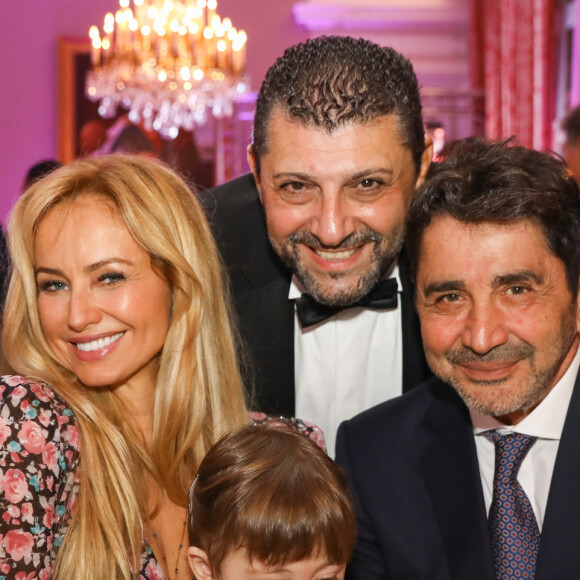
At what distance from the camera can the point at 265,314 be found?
2.94m

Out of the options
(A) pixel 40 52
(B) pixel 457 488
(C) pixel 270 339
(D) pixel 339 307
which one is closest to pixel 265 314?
(C) pixel 270 339

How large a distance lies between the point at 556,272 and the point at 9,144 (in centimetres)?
730

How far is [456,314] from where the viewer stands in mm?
2229

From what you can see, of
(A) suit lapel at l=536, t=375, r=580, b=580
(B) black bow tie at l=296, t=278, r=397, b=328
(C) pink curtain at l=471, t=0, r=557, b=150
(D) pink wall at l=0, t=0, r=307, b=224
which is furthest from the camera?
(D) pink wall at l=0, t=0, r=307, b=224

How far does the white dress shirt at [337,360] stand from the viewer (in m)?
3.01

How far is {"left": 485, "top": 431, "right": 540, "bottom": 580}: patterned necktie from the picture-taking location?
2150 mm

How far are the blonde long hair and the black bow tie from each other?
0.38 metres

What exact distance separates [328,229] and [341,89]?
40 cm

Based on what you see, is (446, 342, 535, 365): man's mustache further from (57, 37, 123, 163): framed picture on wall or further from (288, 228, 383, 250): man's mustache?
(57, 37, 123, 163): framed picture on wall

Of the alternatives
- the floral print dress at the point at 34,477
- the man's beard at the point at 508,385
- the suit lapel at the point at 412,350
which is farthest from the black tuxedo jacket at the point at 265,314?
the floral print dress at the point at 34,477

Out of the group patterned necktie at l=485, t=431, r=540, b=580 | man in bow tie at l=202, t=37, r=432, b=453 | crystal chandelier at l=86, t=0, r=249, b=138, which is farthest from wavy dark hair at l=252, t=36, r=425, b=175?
crystal chandelier at l=86, t=0, r=249, b=138

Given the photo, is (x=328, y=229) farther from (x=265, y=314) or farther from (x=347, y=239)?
(x=265, y=314)

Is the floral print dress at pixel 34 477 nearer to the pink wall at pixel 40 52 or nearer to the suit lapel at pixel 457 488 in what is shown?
the suit lapel at pixel 457 488

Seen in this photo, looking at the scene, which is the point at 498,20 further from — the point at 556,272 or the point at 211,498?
the point at 211,498
